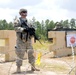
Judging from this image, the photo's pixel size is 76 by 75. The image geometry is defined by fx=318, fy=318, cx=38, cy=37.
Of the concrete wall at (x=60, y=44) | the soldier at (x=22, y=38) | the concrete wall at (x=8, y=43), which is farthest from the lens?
the concrete wall at (x=60, y=44)

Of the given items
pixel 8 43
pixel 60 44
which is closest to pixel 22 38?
pixel 8 43

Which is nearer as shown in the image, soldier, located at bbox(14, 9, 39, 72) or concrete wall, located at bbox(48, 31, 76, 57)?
soldier, located at bbox(14, 9, 39, 72)

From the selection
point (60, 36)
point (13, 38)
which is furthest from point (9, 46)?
point (60, 36)

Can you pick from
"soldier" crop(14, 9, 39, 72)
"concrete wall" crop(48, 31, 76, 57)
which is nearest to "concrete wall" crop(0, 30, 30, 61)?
"concrete wall" crop(48, 31, 76, 57)

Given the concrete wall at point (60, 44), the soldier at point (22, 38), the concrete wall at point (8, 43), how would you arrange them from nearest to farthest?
1. the soldier at point (22, 38)
2. the concrete wall at point (8, 43)
3. the concrete wall at point (60, 44)

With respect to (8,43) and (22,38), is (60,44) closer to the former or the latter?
(8,43)

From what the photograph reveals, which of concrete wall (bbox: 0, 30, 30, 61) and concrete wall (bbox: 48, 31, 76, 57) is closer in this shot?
concrete wall (bbox: 0, 30, 30, 61)

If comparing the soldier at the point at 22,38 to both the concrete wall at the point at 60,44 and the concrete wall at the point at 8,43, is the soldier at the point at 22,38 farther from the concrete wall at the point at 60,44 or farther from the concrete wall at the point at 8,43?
the concrete wall at the point at 60,44

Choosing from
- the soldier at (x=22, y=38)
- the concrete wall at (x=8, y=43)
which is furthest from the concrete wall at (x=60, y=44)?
the soldier at (x=22, y=38)

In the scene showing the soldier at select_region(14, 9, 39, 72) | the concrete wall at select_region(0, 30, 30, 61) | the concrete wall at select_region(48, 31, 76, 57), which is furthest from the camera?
the concrete wall at select_region(48, 31, 76, 57)

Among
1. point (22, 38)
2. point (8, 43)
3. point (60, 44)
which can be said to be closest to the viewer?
point (22, 38)

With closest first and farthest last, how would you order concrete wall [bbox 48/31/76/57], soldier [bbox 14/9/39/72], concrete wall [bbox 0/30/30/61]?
soldier [bbox 14/9/39/72], concrete wall [bbox 0/30/30/61], concrete wall [bbox 48/31/76/57]

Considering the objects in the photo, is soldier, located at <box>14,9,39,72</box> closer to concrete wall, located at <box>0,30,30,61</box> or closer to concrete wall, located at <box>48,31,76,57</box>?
concrete wall, located at <box>0,30,30,61</box>

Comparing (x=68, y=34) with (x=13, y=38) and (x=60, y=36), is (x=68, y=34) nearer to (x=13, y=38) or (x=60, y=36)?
(x=60, y=36)
